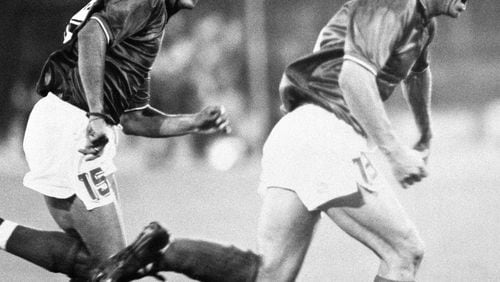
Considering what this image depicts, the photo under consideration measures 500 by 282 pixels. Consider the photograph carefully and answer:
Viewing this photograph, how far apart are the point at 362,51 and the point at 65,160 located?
0.93 m

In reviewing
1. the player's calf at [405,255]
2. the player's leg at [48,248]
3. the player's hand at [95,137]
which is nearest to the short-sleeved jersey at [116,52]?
the player's hand at [95,137]

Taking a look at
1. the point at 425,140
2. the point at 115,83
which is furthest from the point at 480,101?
the point at 115,83

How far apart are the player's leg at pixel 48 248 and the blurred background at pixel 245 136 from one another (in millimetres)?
279

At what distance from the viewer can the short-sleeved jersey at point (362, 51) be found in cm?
201

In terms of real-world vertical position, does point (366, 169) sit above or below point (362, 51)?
below

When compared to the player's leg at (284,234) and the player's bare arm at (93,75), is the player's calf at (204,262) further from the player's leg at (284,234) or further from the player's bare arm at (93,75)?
the player's bare arm at (93,75)

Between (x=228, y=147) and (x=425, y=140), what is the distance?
150 centimetres

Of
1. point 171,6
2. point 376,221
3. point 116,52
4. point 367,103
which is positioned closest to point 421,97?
point 367,103

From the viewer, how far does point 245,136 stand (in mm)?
3777

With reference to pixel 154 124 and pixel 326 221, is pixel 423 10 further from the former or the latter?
pixel 326 221

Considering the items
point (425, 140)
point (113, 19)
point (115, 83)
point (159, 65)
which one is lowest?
point (425, 140)

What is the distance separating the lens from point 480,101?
3533mm

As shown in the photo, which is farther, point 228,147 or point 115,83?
point 228,147

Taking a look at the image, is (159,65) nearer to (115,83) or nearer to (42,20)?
(42,20)
